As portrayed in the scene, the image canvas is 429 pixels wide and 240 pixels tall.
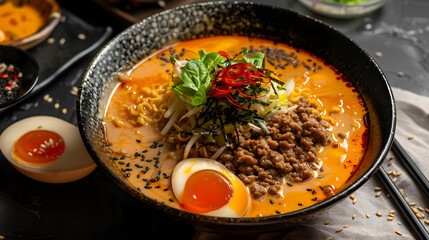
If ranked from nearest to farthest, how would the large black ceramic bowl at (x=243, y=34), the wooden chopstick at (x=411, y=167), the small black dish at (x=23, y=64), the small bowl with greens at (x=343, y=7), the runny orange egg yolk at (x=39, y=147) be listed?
the large black ceramic bowl at (x=243, y=34) < the wooden chopstick at (x=411, y=167) < the runny orange egg yolk at (x=39, y=147) < the small black dish at (x=23, y=64) < the small bowl with greens at (x=343, y=7)

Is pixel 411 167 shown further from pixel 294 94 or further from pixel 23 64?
pixel 23 64

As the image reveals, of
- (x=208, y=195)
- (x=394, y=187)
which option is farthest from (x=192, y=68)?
(x=394, y=187)

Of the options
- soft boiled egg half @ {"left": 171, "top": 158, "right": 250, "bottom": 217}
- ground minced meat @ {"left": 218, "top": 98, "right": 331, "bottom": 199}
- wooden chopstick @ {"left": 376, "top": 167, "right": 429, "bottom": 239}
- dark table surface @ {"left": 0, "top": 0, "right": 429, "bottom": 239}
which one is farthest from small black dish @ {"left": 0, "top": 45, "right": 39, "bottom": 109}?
wooden chopstick @ {"left": 376, "top": 167, "right": 429, "bottom": 239}

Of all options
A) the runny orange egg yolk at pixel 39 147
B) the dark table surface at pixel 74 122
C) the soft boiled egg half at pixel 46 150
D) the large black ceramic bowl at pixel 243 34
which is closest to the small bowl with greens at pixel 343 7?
the dark table surface at pixel 74 122

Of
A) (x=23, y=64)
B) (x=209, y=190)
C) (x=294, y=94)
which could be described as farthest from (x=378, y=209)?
(x=23, y=64)

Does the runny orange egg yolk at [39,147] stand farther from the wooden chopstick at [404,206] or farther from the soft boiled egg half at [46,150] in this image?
the wooden chopstick at [404,206]

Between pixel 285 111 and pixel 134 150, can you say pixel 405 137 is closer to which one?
pixel 285 111
